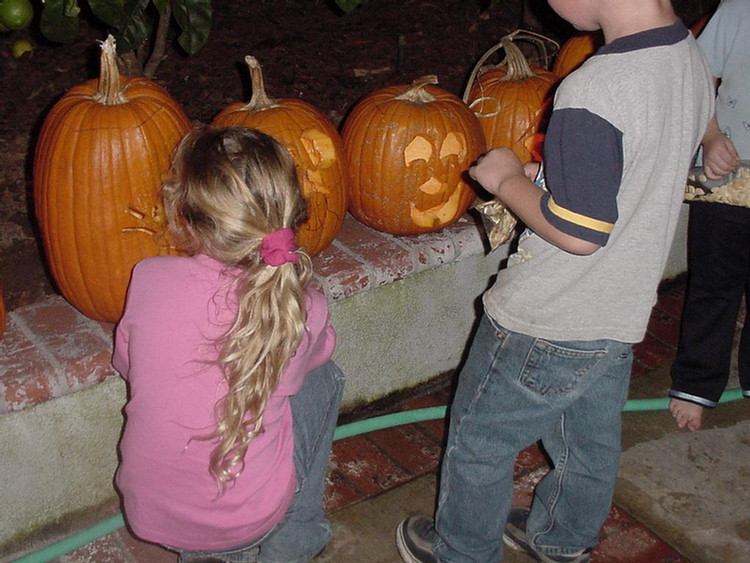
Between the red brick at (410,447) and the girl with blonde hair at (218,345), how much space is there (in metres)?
0.80

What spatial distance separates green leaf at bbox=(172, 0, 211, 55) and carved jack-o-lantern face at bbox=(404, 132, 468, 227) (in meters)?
0.63

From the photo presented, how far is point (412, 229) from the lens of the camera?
250 cm

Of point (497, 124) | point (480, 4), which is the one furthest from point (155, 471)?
point (480, 4)

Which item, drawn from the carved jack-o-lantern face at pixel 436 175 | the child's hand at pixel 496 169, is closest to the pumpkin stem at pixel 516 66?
the carved jack-o-lantern face at pixel 436 175

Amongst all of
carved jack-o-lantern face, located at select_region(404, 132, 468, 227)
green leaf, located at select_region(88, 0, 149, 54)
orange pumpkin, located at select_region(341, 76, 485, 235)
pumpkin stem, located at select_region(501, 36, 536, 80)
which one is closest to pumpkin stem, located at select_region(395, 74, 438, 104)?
orange pumpkin, located at select_region(341, 76, 485, 235)

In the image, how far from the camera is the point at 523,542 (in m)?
2.19

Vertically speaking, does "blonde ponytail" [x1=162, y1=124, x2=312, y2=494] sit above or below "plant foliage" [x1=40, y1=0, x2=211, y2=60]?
below

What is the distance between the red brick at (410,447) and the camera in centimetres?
246

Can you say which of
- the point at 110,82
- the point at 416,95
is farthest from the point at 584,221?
the point at 110,82

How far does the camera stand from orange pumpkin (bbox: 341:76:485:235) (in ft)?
7.68

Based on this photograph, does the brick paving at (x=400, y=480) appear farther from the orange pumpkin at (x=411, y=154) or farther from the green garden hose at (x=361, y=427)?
the orange pumpkin at (x=411, y=154)

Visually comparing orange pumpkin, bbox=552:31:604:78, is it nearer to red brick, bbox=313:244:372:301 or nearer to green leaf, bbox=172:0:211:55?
red brick, bbox=313:244:372:301

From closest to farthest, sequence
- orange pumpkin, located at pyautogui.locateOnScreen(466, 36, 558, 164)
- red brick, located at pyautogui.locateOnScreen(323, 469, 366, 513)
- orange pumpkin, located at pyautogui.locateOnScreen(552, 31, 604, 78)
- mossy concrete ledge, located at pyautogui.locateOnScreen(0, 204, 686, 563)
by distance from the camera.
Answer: mossy concrete ledge, located at pyautogui.locateOnScreen(0, 204, 686, 563)
red brick, located at pyautogui.locateOnScreen(323, 469, 366, 513)
orange pumpkin, located at pyautogui.locateOnScreen(466, 36, 558, 164)
orange pumpkin, located at pyautogui.locateOnScreen(552, 31, 604, 78)

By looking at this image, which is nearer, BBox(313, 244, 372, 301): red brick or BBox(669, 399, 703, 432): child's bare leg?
BBox(313, 244, 372, 301): red brick
